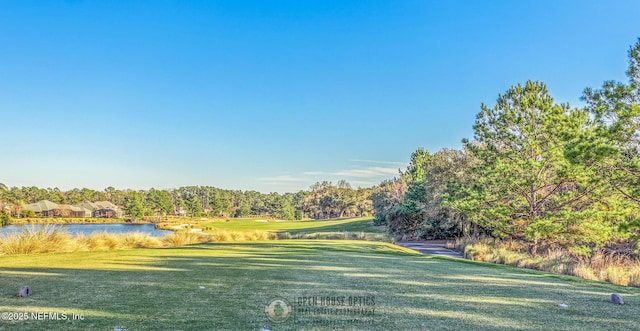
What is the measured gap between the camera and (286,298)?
4.96m

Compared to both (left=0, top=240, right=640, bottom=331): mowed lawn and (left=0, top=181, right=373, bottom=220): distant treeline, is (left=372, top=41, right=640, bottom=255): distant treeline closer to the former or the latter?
(left=0, top=240, right=640, bottom=331): mowed lawn

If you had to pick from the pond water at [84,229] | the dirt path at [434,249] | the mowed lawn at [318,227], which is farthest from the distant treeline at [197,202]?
the dirt path at [434,249]

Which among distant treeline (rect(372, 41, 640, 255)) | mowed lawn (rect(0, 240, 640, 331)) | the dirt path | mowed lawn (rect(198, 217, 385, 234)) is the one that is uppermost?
distant treeline (rect(372, 41, 640, 255))

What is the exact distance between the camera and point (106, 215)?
289 ft

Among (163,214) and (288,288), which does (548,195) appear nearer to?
(288,288)

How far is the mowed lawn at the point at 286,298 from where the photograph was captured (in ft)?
12.3

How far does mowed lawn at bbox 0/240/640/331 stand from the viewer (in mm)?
3742

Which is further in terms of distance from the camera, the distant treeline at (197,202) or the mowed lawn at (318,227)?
the distant treeline at (197,202)

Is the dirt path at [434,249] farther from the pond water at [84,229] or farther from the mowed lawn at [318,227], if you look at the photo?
the mowed lawn at [318,227]

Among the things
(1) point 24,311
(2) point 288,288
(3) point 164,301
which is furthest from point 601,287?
(1) point 24,311

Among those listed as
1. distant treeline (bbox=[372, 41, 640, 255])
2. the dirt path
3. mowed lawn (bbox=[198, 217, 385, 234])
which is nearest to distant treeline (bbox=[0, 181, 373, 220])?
mowed lawn (bbox=[198, 217, 385, 234])

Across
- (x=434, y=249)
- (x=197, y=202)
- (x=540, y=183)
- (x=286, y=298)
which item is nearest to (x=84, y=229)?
(x=434, y=249)

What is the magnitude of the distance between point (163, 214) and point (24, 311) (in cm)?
10507

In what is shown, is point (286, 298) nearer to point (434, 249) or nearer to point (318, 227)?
point (434, 249)
